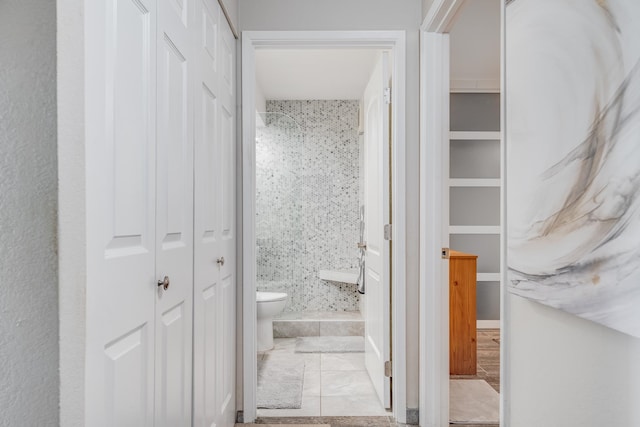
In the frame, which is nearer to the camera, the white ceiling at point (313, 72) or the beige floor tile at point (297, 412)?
the beige floor tile at point (297, 412)

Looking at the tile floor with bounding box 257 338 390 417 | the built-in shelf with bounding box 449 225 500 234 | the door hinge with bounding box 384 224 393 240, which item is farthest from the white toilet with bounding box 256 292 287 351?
the built-in shelf with bounding box 449 225 500 234

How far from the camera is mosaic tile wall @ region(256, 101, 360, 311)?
4.02 metres

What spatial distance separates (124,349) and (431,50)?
2040mm

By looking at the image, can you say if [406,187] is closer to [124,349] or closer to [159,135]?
[159,135]

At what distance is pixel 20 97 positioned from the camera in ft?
2.45

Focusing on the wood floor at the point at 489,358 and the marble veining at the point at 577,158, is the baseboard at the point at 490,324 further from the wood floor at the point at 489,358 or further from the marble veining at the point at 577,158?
the marble veining at the point at 577,158

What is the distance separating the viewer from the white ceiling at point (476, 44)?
2906 millimetres

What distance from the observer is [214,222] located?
2014mm

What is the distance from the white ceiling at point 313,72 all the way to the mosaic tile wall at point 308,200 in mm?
224

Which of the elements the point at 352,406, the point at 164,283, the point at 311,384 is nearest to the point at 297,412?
the point at 352,406

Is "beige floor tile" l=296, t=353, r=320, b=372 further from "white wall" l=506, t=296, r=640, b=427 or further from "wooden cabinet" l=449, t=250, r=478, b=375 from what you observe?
"white wall" l=506, t=296, r=640, b=427

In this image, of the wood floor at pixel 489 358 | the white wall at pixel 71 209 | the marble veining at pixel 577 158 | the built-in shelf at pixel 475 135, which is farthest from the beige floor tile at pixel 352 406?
the built-in shelf at pixel 475 135

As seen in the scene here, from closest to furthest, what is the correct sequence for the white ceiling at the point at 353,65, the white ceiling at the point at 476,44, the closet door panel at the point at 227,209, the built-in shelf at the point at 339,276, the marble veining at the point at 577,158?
1. the marble veining at the point at 577,158
2. the closet door panel at the point at 227,209
3. the white ceiling at the point at 476,44
4. the white ceiling at the point at 353,65
5. the built-in shelf at the point at 339,276

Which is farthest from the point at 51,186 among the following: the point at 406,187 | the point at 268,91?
the point at 268,91
